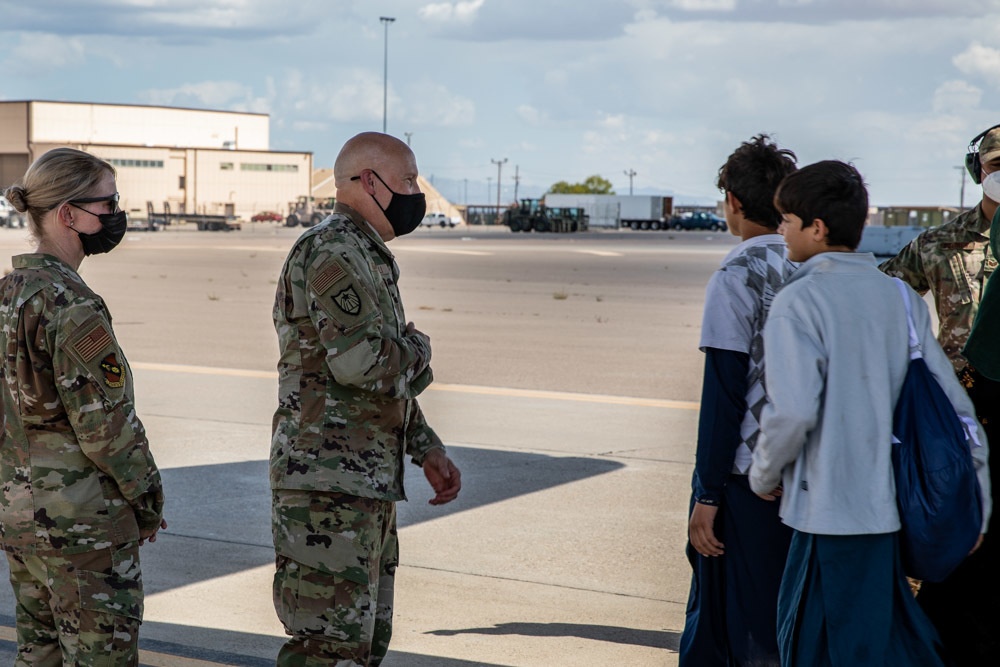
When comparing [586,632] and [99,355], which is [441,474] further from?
[586,632]

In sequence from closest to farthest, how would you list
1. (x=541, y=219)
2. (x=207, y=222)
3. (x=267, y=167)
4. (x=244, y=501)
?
1. (x=244, y=501)
2. (x=207, y=222)
3. (x=541, y=219)
4. (x=267, y=167)

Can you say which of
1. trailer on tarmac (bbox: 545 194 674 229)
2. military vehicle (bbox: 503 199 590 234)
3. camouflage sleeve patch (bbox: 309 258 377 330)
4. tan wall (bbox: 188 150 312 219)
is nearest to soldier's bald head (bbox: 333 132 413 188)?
camouflage sleeve patch (bbox: 309 258 377 330)

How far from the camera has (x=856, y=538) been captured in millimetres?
3137

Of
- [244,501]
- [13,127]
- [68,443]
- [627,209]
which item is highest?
[13,127]

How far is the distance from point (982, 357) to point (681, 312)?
19.0 metres

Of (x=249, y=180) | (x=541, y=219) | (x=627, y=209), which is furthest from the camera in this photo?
(x=249, y=180)

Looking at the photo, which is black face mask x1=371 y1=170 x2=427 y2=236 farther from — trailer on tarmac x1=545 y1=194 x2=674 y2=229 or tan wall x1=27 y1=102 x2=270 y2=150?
tan wall x1=27 y1=102 x2=270 y2=150

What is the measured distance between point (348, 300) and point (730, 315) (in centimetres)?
111

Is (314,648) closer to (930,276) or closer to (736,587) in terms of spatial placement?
(736,587)

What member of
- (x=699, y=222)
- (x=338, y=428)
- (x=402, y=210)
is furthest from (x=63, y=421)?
Result: (x=699, y=222)

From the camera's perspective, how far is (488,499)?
7.38 metres

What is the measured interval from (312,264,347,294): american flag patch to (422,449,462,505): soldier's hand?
721mm

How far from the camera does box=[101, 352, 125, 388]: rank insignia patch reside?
3359 millimetres

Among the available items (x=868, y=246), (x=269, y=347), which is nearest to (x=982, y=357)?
(x=269, y=347)
